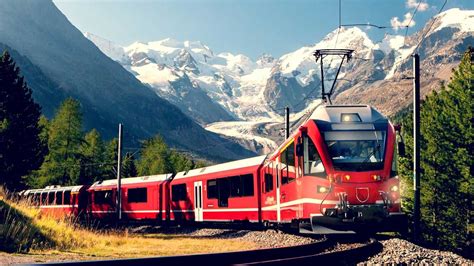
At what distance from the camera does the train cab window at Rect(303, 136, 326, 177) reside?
55.3ft

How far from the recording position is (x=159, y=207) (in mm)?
39469

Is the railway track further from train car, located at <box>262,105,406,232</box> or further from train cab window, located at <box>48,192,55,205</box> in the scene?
train cab window, located at <box>48,192,55,205</box>

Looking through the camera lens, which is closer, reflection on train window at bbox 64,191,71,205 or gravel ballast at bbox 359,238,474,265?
gravel ballast at bbox 359,238,474,265

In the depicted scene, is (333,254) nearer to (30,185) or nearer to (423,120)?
(423,120)

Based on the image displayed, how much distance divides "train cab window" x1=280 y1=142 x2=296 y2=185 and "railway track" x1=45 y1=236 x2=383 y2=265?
10.3 feet

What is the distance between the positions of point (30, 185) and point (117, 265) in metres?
59.2

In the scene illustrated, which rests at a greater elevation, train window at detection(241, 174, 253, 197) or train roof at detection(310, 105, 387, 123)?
train roof at detection(310, 105, 387, 123)

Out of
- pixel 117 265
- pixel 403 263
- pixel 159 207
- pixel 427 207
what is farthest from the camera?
pixel 427 207

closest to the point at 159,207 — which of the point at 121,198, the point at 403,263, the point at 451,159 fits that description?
the point at 121,198

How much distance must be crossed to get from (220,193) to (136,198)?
1393 centimetres

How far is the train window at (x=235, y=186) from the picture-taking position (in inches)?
1130

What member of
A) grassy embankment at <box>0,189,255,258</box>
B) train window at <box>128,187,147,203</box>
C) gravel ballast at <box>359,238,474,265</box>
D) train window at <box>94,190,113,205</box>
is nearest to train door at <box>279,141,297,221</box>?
grassy embankment at <box>0,189,255,258</box>

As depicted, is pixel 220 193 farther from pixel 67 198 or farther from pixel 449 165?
pixel 67 198

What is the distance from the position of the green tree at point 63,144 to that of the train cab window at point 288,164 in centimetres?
4593
